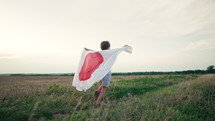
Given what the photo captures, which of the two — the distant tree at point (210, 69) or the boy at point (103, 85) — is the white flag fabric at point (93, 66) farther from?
the distant tree at point (210, 69)

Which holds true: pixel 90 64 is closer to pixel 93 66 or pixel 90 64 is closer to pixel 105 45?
pixel 93 66

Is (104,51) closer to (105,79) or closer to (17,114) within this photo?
(105,79)

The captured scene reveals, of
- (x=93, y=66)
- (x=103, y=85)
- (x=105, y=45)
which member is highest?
(x=105, y=45)

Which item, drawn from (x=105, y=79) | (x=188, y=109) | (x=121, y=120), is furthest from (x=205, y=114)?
(x=105, y=79)

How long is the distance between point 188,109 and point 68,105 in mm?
3504

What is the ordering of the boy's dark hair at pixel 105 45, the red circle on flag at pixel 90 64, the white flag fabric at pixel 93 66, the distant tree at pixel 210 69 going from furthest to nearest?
the distant tree at pixel 210 69, the boy's dark hair at pixel 105 45, the red circle on flag at pixel 90 64, the white flag fabric at pixel 93 66

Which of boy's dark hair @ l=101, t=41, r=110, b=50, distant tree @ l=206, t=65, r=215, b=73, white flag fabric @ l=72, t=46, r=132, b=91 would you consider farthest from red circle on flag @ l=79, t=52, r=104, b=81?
distant tree @ l=206, t=65, r=215, b=73

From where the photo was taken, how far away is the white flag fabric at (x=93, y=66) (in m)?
4.66

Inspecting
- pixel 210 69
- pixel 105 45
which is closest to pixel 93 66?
pixel 105 45

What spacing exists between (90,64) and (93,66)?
0.58 feet

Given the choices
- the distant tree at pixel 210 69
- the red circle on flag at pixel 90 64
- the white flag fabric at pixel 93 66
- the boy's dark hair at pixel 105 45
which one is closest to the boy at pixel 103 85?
the boy's dark hair at pixel 105 45

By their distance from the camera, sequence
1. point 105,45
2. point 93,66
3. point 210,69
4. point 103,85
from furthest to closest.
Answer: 1. point 210,69
2. point 105,45
3. point 103,85
4. point 93,66

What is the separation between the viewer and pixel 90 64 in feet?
16.4

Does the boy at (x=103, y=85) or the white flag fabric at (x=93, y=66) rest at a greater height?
the white flag fabric at (x=93, y=66)
